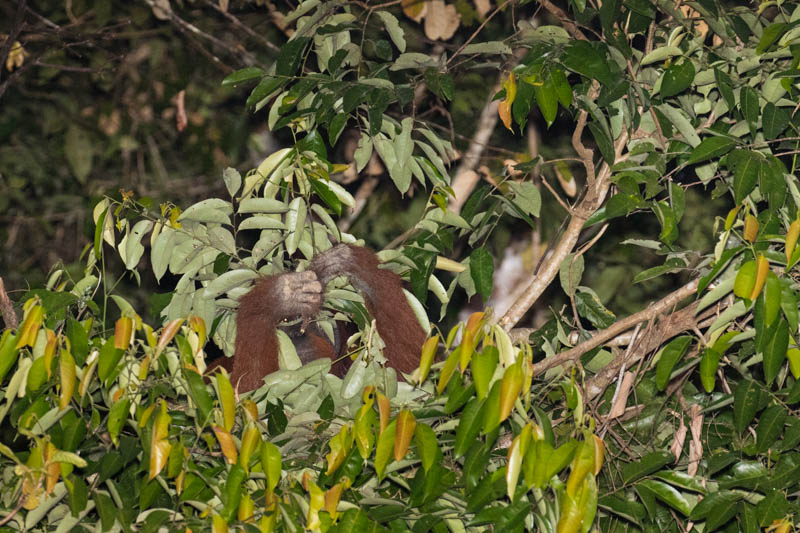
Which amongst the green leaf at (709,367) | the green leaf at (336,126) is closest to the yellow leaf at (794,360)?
the green leaf at (709,367)

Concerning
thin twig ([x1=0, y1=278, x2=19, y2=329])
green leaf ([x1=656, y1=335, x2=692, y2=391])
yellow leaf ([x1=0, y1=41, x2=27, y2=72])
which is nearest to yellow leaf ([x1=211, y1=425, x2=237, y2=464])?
thin twig ([x1=0, y1=278, x2=19, y2=329])

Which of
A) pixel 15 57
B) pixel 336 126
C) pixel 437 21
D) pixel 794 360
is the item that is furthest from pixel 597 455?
pixel 15 57

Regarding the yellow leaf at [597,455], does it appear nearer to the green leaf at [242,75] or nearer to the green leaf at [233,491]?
the green leaf at [233,491]

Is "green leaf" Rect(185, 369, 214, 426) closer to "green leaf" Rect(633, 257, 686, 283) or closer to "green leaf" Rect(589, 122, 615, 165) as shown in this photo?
"green leaf" Rect(633, 257, 686, 283)

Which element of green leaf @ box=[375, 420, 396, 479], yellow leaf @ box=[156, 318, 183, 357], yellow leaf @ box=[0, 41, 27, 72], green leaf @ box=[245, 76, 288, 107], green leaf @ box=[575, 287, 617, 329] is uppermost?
green leaf @ box=[245, 76, 288, 107]

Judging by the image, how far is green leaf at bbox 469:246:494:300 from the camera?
7.02ft

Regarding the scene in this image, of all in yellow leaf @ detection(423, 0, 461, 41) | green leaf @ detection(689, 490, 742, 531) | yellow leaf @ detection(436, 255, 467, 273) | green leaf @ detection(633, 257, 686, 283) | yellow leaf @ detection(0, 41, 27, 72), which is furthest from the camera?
yellow leaf @ detection(0, 41, 27, 72)

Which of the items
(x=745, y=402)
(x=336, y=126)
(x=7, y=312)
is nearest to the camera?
(x=745, y=402)

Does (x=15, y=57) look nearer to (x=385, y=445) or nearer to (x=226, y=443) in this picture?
(x=226, y=443)

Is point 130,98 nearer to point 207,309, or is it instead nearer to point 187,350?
point 207,309

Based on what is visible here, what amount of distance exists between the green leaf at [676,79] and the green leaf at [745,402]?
0.62 m

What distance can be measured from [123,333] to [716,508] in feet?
3.67

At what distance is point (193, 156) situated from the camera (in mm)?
5582

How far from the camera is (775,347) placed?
5.47ft
